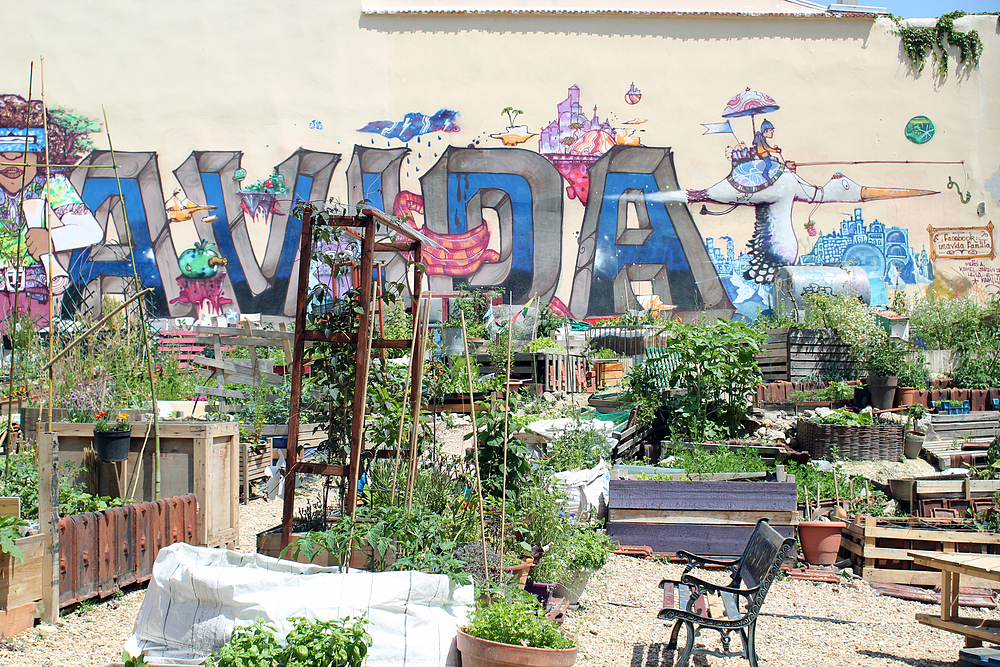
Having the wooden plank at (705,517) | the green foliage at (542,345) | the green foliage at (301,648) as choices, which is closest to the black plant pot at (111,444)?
the green foliage at (301,648)

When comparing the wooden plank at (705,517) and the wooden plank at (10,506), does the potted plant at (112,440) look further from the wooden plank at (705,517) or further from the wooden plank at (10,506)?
the wooden plank at (705,517)

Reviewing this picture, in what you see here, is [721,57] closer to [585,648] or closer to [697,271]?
[697,271]

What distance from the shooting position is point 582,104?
19.0 meters

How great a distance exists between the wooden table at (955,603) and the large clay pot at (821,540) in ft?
5.46

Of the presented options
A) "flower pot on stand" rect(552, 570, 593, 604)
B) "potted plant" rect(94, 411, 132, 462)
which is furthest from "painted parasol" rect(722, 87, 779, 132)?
"potted plant" rect(94, 411, 132, 462)

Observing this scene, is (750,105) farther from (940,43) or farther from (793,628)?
(793,628)

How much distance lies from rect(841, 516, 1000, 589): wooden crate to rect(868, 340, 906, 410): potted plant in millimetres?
4618

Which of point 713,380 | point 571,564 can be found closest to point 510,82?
point 713,380

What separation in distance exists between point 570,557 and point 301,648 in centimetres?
251

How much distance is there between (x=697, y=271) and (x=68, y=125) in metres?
15.8

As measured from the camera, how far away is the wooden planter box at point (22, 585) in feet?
14.6

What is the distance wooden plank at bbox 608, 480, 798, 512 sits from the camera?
6.95 metres

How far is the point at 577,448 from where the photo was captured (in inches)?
327

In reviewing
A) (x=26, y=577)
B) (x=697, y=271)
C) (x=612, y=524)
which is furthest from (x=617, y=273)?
(x=26, y=577)
